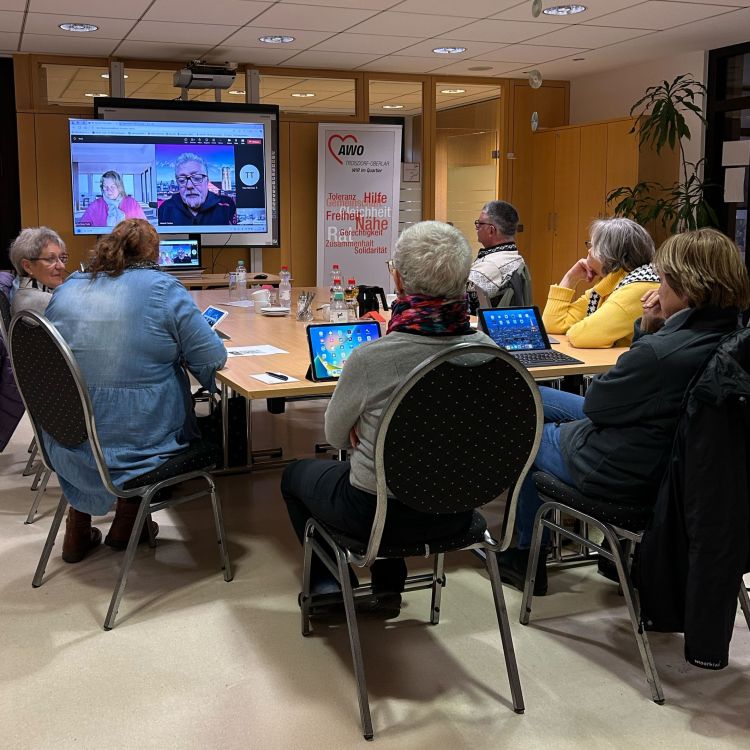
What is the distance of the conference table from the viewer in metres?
2.91

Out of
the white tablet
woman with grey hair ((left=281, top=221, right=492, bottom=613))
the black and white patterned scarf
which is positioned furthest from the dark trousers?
the black and white patterned scarf

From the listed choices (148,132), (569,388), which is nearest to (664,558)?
(569,388)

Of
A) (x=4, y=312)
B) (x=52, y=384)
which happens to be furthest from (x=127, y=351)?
(x=4, y=312)

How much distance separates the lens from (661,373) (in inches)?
89.2

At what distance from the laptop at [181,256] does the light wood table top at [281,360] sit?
2949 millimetres

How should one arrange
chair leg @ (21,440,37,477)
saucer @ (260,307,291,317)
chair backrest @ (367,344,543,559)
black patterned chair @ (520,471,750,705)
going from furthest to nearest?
saucer @ (260,307,291,317) < chair leg @ (21,440,37,477) < black patterned chair @ (520,471,750,705) < chair backrest @ (367,344,543,559)

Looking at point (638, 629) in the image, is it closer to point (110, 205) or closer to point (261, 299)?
point (261, 299)

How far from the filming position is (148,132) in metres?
7.54

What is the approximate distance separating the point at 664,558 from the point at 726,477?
0.26m

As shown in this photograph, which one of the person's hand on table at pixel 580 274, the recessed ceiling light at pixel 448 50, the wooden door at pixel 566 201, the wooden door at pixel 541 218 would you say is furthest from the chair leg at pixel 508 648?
the wooden door at pixel 541 218

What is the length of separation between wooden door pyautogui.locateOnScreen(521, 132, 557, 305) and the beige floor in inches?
253

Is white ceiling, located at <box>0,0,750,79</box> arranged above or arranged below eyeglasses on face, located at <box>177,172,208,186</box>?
above

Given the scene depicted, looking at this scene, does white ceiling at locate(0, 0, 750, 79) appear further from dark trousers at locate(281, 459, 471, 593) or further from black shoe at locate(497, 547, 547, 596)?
dark trousers at locate(281, 459, 471, 593)

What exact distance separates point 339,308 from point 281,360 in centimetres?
116
